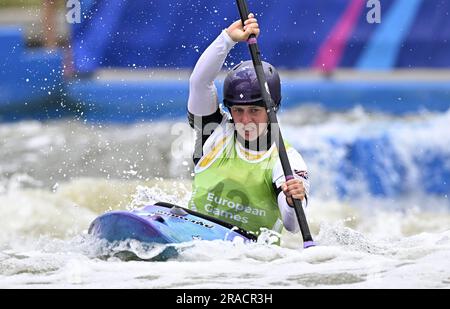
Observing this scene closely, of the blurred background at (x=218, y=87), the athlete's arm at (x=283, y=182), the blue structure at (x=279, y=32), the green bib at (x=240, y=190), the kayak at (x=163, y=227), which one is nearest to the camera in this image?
the kayak at (x=163, y=227)

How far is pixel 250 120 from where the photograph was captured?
5301 mm

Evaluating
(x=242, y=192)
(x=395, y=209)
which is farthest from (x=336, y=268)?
(x=395, y=209)

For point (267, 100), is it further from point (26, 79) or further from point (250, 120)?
point (26, 79)

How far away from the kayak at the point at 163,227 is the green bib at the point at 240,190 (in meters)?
0.17

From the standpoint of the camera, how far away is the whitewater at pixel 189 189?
15.9 feet

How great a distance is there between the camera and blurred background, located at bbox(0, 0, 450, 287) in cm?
977

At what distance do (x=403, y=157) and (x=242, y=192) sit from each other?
5015mm

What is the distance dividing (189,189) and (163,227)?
14.0 ft

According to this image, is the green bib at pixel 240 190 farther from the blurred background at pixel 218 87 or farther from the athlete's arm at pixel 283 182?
the blurred background at pixel 218 87

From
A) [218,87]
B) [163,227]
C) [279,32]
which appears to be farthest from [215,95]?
[279,32]

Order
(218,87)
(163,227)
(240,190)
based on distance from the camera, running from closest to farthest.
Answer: (163,227), (240,190), (218,87)

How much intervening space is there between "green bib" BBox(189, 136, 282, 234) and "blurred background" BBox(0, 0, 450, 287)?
4040 millimetres

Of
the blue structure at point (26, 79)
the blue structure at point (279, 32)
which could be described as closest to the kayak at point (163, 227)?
the blue structure at point (279, 32)

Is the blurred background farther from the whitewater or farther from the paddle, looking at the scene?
the paddle
